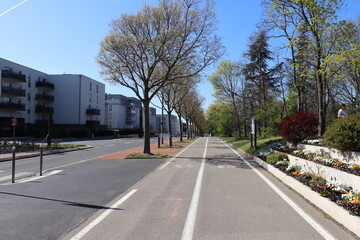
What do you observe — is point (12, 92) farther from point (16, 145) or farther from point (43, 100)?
point (16, 145)

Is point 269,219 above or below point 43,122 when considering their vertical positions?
below

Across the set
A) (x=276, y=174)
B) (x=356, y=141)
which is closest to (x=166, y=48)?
(x=276, y=174)

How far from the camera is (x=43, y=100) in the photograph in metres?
57.2

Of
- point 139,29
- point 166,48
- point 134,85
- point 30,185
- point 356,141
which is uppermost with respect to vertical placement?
point 139,29

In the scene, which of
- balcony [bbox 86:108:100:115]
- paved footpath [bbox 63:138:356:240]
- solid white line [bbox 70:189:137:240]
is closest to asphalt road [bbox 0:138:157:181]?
solid white line [bbox 70:189:137:240]

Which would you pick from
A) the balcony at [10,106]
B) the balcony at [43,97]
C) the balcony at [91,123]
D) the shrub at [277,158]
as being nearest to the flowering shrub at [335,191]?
the shrub at [277,158]

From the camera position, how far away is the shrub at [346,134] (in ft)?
27.0

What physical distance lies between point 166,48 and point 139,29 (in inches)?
84.2

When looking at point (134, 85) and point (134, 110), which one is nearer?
point (134, 85)

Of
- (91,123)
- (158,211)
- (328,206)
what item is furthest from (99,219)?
(91,123)

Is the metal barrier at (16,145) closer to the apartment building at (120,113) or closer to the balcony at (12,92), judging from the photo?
the balcony at (12,92)

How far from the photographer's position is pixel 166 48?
1884 centimetres

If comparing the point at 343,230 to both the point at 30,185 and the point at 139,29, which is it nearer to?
the point at 30,185

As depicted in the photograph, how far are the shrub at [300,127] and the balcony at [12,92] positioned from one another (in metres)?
45.9
